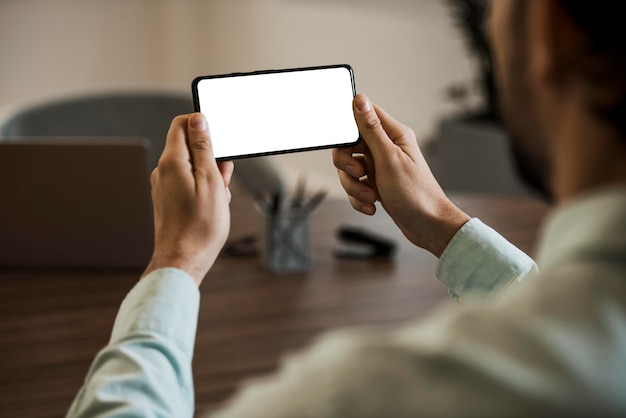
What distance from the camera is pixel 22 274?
147 centimetres

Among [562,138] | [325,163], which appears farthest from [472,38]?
[562,138]

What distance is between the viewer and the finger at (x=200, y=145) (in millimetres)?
833

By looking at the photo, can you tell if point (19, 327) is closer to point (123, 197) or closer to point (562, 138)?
point (123, 197)

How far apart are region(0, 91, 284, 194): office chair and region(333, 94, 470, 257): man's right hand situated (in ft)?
4.14

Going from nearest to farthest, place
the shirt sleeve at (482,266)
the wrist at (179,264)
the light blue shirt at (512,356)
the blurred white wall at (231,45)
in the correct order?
the light blue shirt at (512,356), the wrist at (179,264), the shirt sleeve at (482,266), the blurred white wall at (231,45)

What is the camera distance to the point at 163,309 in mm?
670

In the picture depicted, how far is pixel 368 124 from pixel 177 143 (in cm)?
27

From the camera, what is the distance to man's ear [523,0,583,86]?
42 cm

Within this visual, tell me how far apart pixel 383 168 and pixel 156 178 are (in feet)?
0.96

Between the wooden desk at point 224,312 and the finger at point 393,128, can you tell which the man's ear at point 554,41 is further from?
the wooden desk at point 224,312

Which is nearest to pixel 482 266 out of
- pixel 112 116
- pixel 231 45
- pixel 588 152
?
pixel 588 152

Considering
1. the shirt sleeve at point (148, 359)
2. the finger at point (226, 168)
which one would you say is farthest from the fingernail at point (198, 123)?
the shirt sleeve at point (148, 359)

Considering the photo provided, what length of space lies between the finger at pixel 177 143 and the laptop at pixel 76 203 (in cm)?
58

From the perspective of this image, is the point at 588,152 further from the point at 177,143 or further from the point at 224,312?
the point at 224,312
